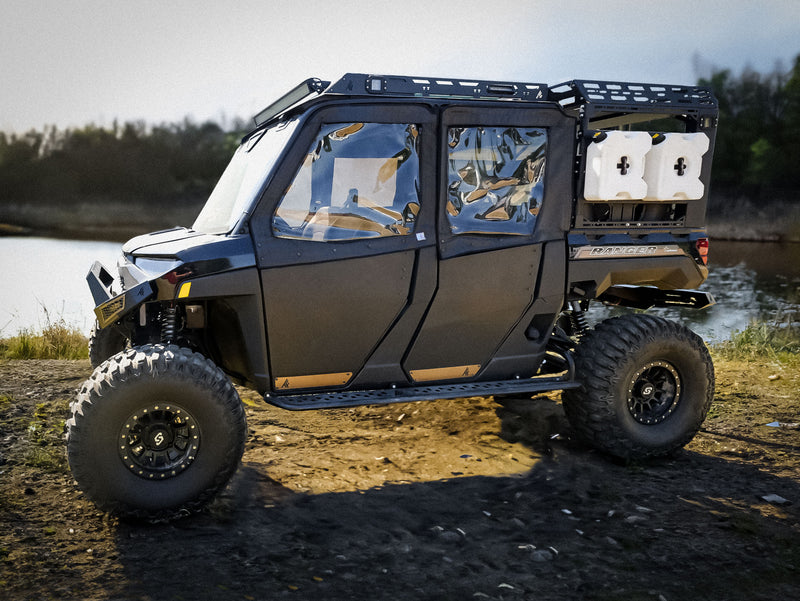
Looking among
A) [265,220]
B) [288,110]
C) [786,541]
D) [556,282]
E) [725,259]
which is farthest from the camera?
[725,259]

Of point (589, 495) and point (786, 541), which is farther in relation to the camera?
point (589, 495)

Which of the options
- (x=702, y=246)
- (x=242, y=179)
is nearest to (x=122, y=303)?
(x=242, y=179)

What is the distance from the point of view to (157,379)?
4008mm

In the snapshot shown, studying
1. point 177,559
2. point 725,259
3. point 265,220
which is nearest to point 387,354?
point 265,220

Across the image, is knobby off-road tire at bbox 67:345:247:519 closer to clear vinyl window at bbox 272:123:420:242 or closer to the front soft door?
the front soft door

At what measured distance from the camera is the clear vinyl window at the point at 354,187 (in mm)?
4434

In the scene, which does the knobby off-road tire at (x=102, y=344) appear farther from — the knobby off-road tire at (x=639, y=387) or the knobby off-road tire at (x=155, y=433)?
the knobby off-road tire at (x=639, y=387)

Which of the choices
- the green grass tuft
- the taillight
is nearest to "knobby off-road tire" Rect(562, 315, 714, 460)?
the taillight

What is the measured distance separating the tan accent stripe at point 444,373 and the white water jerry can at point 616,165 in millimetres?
1461

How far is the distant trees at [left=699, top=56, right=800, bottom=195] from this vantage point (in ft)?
131

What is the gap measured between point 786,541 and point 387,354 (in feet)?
8.40

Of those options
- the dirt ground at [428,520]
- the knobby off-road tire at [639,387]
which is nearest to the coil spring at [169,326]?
the dirt ground at [428,520]

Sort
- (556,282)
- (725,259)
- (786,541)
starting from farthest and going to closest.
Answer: (725,259), (556,282), (786,541)

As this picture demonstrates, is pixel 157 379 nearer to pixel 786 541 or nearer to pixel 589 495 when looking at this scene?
pixel 589 495
